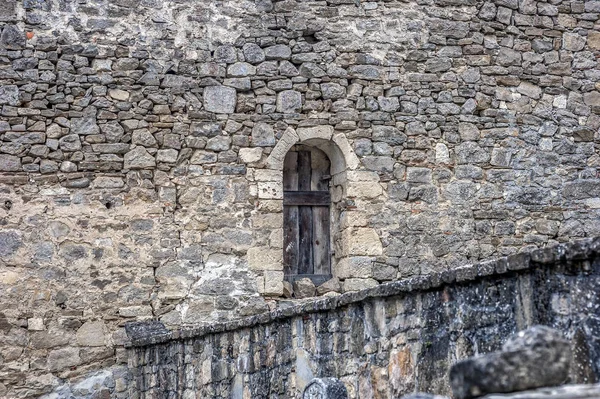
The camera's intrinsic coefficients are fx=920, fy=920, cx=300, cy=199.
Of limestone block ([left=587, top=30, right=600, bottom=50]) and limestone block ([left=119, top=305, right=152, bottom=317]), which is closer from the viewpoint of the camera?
limestone block ([left=119, top=305, right=152, bottom=317])

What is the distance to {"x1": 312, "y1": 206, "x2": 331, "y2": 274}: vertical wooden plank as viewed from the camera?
8594 mm

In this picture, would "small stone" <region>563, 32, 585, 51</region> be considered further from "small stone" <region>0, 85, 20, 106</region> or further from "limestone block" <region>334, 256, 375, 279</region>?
"small stone" <region>0, 85, 20, 106</region>

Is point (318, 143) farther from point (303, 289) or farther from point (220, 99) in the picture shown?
point (303, 289)

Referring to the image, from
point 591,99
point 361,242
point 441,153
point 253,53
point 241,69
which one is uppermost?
point 253,53

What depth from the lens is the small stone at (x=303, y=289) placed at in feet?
27.2

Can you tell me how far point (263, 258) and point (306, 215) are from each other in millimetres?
785

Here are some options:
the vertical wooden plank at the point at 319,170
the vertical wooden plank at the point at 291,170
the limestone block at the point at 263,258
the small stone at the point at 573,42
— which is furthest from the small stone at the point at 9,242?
the small stone at the point at 573,42

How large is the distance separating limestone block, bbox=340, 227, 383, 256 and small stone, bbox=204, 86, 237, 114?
1530 millimetres

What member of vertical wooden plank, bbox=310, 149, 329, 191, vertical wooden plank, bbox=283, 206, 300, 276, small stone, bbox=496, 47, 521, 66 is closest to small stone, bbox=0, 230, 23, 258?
vertical wooden plank, bbox=283, 206, 300, 276

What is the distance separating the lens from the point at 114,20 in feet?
26.6

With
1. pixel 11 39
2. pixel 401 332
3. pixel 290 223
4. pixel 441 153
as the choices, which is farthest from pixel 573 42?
pixel 401 332

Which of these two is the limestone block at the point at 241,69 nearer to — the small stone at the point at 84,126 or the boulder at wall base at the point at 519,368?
the small stone at the point at 84,126

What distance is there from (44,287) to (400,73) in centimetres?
374

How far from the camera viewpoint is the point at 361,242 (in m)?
8.26
